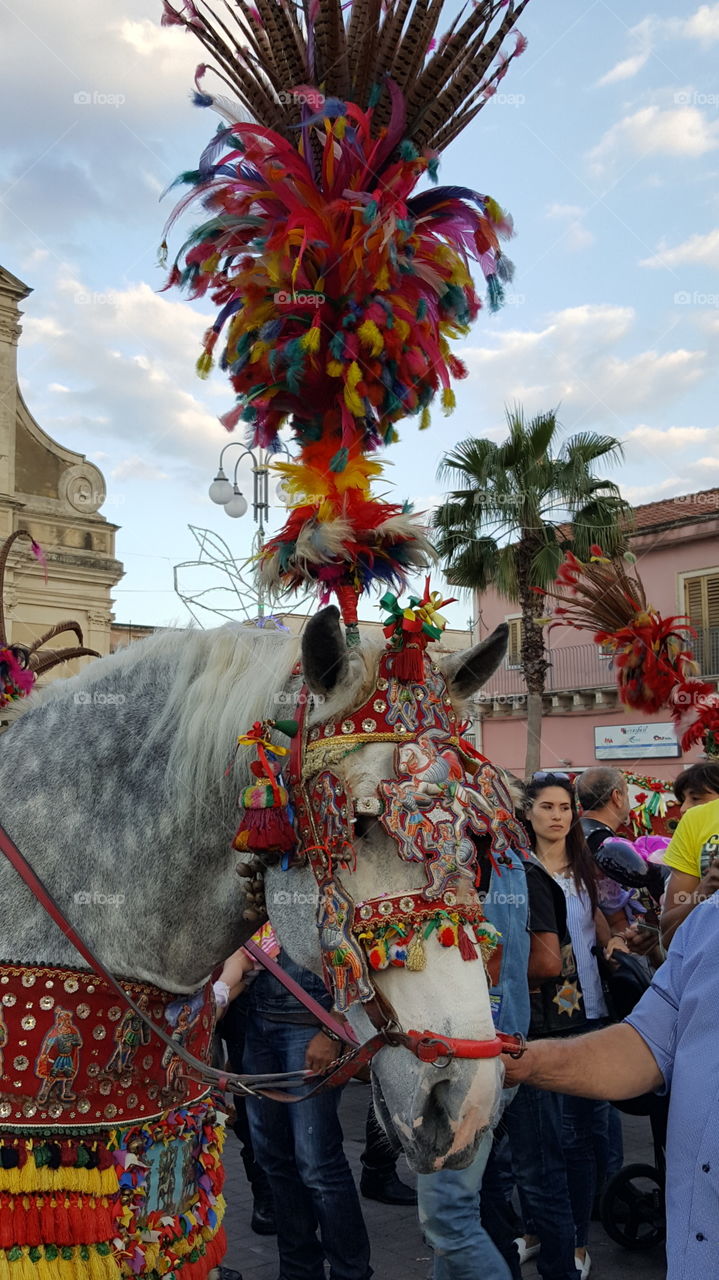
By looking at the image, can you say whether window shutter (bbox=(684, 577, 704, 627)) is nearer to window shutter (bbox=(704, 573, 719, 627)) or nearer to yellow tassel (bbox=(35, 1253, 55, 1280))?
window shutter (bbox=(704, 573, 719, 627))

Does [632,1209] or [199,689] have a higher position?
[199,689]

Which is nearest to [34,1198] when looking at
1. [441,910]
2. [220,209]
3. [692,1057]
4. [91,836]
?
[91,836]

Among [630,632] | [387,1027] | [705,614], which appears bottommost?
[387,1027]

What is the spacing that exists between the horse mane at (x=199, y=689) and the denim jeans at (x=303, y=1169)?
5.14 feet

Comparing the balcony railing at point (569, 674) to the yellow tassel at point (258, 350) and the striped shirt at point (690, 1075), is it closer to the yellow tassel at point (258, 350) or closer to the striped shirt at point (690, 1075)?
the yellow tassel at point (258, 350)

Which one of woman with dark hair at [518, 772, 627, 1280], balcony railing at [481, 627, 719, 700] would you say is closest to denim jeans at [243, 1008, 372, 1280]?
woman with dark hair at [518, 772, 627, 1280]

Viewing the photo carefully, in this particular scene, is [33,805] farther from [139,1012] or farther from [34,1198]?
[34,1198]

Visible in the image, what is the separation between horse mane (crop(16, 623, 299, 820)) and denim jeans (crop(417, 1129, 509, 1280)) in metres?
1.67

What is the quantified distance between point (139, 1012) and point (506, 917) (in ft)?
5.85

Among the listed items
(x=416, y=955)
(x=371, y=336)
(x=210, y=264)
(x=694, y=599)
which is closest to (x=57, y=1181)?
(x=416, y=955)

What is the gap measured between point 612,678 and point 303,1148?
2316 cm

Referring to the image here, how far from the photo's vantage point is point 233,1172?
602 cm

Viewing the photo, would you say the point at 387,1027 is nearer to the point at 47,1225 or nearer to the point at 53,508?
the point at 47,1225

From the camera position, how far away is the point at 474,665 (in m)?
2.51
